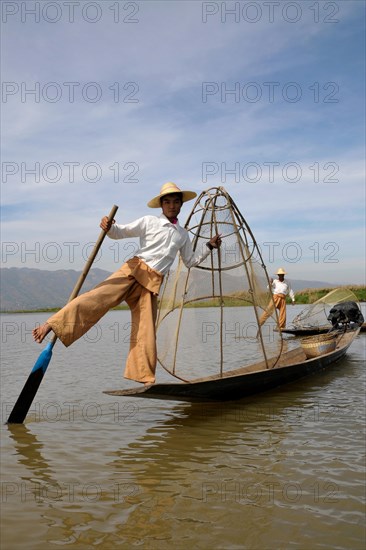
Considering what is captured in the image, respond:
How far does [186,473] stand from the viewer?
149 inches

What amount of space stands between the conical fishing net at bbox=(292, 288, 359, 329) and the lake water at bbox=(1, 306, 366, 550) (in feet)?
22.1

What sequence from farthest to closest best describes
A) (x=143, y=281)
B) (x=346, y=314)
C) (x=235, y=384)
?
(x=346, y=314), (x=235, y=384), (x=143, y=281)

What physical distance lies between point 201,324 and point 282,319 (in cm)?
749

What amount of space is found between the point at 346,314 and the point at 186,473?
963 cm

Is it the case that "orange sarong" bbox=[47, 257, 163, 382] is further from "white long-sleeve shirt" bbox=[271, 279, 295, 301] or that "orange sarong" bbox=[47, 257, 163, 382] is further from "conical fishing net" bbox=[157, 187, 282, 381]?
"white long-sleeve shirt" bbox=[271, 279, 295, 301]

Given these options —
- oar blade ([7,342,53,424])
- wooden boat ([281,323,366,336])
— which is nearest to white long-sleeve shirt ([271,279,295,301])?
wooden boat ([281,323,366,336])

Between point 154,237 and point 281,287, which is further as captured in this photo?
point 281,287

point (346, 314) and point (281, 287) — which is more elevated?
point (281, 287)

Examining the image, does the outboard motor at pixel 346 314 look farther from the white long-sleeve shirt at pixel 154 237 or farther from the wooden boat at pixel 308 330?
the white long-sleeve shirt at pixel 154 237

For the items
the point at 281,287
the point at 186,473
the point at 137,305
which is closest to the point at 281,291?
the point at 281,287

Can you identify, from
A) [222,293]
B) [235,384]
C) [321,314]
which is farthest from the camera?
[321,314]

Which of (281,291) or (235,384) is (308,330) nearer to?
(281,291)

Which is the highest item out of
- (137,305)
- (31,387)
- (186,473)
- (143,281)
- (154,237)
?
(154,237)

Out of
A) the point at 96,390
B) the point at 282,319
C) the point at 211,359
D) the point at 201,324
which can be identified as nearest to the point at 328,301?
the point at 282,319
